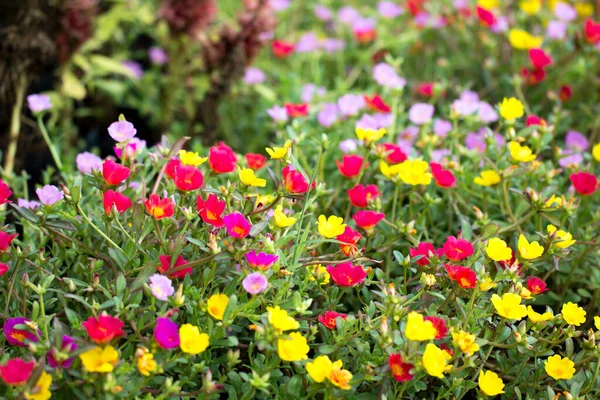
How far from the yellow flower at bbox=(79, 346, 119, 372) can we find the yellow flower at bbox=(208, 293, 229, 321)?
0.59ft

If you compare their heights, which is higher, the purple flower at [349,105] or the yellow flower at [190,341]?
the yellow flower at [190,341]

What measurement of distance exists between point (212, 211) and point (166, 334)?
272 mm

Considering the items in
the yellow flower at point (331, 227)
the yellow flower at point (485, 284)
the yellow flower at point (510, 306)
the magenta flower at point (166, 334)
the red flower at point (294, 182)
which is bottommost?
the yellow flower at point (510, 306)

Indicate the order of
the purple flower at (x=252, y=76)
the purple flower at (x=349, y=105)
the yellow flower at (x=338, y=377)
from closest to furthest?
the yellow flower at (x=338, y=377), the purple flower at (x=349, y=105), the purple flower at (x=252, y=76)

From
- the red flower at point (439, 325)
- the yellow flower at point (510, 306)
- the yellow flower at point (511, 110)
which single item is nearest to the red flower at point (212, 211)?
the red flower at point (439, 325)

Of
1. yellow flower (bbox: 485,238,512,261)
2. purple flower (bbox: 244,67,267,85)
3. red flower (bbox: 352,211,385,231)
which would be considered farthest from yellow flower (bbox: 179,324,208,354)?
purple flower (bbox: 244,67,267,85)

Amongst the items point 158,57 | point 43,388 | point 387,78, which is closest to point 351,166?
point 387,78

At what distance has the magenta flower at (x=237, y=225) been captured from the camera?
1263 millimetres

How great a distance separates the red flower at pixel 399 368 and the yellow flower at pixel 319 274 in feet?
0.73

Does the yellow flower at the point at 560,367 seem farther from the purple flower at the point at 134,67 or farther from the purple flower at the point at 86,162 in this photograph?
the purple flower at the point at 134,67

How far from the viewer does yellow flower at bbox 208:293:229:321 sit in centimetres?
125

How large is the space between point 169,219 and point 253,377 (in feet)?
1.11

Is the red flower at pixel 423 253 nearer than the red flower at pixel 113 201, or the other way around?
the red flower at pixel 113 201

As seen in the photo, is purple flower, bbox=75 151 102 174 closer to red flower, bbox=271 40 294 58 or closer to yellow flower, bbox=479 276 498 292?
yellow flower, bbox=479 276 498 292
